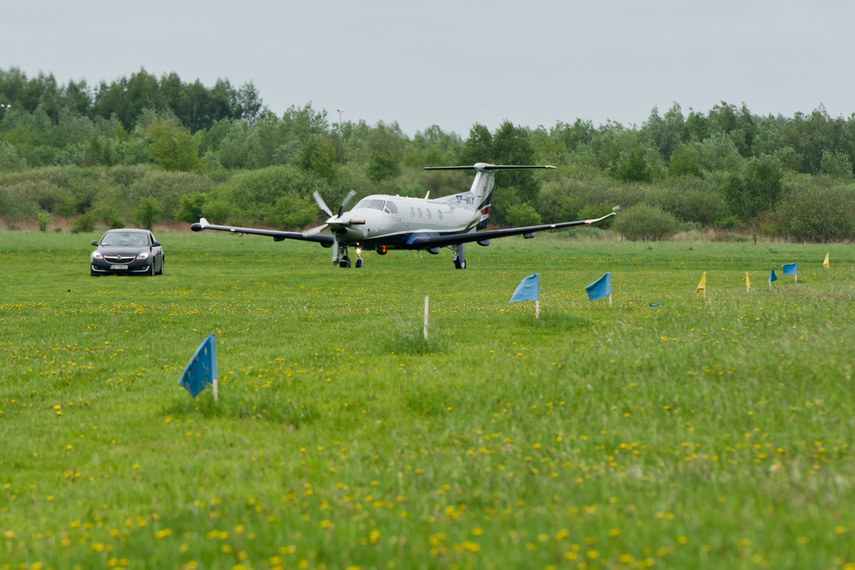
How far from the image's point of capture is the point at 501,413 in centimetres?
874

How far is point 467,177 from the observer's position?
193 feet

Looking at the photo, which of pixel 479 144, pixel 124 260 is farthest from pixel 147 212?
pixel 124 260

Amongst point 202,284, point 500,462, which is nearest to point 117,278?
point 202,284

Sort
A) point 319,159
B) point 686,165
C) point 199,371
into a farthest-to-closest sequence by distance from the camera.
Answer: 1. point 686,165
2. point 319,159
3. point 199,371

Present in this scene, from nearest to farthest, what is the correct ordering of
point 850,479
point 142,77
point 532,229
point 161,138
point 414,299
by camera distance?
point 850,479
point 414,299
point 532,229
point 161,138
point 142,77

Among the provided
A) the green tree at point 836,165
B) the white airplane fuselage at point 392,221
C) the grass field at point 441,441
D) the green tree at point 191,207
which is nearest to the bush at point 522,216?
the green tree at point 191,207

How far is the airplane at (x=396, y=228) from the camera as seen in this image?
39.2m

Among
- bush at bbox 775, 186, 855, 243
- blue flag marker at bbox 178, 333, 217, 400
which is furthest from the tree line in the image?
blue flag marker at bbox 178, 333, 217, 400

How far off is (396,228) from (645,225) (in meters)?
45.7

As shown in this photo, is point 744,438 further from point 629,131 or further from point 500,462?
point 629,131

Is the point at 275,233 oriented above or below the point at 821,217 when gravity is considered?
below

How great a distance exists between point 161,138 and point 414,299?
10988 centimetres

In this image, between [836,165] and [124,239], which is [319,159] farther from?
[836,165]

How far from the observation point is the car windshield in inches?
1366
